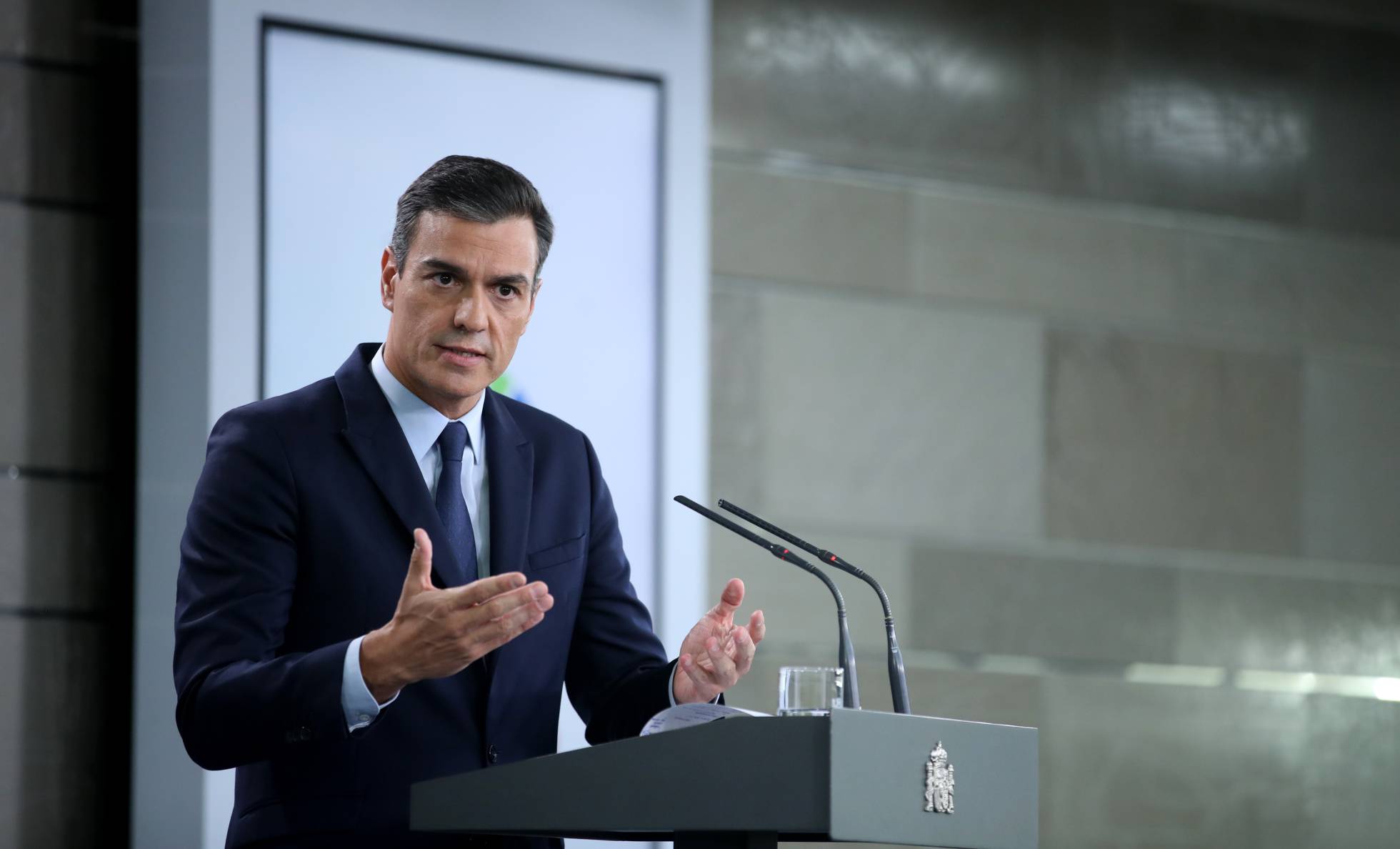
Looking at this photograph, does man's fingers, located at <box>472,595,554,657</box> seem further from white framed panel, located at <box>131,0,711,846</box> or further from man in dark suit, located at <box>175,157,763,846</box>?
white framed panel, located at <box>131,0,711,846</box>

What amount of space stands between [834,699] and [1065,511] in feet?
10.4

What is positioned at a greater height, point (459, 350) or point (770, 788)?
point (459, 350)

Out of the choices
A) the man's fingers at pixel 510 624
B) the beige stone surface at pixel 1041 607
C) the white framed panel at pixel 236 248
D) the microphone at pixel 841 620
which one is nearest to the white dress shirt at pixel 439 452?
the microphone at pixel 841 620

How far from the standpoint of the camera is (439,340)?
2.46m

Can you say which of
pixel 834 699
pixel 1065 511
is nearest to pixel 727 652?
pixel 834 699

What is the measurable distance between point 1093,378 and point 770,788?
3.57 metres

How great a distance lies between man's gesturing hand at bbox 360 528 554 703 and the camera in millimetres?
1857

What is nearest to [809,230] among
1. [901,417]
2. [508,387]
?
[901,417]

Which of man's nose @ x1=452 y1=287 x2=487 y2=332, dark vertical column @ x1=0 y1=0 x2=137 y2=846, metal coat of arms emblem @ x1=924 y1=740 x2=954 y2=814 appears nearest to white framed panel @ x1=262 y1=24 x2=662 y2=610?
dark vertical column @ x1=0 y1=0 x2=137 y2=846

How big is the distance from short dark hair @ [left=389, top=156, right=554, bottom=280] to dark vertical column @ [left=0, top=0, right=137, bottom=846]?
156cm

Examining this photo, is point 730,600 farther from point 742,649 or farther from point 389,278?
point 389,278

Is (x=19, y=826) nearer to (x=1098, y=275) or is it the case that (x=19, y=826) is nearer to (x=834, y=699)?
(x=834, y=699)

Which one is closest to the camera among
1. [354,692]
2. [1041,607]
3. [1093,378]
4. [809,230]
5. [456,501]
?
[354,692]

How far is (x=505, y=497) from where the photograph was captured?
8.07 feet
